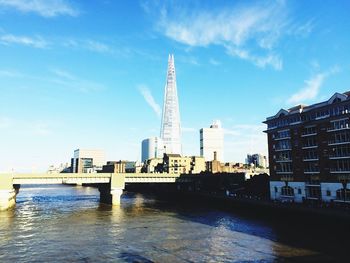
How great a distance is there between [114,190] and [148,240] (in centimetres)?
6528

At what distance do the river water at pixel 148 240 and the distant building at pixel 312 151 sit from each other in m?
20.5

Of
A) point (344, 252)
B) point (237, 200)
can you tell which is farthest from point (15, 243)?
point (237, 200)

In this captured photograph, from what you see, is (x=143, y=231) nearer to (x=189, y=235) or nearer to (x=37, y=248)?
(x=189, y=235)

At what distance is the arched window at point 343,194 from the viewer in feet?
238

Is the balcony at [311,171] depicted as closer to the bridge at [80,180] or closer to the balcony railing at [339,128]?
the balcony railing at [339,128]

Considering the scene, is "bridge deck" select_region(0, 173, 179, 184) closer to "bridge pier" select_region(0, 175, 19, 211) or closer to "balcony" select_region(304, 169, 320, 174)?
"bridge pier" select_region(0, 175, 19, 211)

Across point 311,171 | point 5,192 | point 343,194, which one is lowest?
point 5,192

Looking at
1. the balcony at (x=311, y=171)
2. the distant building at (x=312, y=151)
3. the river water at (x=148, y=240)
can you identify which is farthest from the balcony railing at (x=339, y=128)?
the river water at (x=148, y=240)

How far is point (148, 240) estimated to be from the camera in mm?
52562

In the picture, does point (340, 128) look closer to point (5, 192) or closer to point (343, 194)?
point (343, 194)

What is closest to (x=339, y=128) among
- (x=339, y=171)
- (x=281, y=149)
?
(x=339, y=171)

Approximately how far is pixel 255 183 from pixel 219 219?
4556 centimetres

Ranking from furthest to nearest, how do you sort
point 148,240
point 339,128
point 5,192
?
point 5,192 → point 339,128 → point 148,240

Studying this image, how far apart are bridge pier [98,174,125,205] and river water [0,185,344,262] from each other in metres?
36.7
